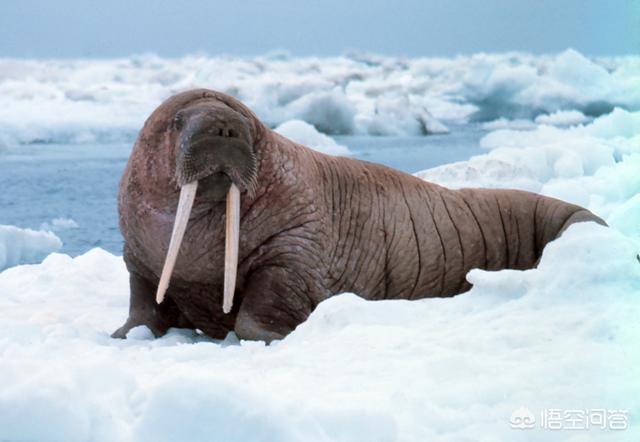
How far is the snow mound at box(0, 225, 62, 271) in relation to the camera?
9.27m

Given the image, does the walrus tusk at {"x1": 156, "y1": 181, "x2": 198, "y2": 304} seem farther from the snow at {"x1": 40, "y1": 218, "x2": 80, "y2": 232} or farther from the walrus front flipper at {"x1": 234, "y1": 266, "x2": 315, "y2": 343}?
the snow at {"x1": 40, "y1": 218, "x2": 80, "y2": 232}

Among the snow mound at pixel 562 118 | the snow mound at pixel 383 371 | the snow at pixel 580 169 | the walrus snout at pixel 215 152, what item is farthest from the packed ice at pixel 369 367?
the snow mound at pixel 562 118

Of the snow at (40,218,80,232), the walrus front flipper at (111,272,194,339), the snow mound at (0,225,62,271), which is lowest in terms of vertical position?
the snow at (40,218,80,232)

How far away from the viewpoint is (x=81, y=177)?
12547mm

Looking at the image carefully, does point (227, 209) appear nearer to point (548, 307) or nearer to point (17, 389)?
point (548, 307)

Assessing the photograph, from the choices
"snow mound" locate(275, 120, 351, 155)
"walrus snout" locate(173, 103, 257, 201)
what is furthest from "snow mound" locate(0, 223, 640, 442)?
"snow mound" locate(275, 120, 351, 155)

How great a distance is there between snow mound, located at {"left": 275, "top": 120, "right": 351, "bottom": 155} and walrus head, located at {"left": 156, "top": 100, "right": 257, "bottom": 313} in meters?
9.24

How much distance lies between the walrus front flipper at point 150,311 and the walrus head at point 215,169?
0.77 metres

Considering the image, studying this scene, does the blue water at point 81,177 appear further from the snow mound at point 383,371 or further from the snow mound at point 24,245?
the snow mound at point 383,371

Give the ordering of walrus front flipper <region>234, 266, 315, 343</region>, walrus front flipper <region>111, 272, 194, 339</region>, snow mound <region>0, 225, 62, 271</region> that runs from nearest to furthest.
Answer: walrus front flipper <region>234, 266, 315, 343</region>
walrus front flipper <region>111, 272, 194, 339</region>
snow mound <region>0, 225, 62, 271</region>

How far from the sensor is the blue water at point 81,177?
405 inches

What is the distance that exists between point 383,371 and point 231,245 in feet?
4.68

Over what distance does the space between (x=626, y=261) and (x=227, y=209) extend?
6.05ft

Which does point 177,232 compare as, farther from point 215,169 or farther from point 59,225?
point 59,225
